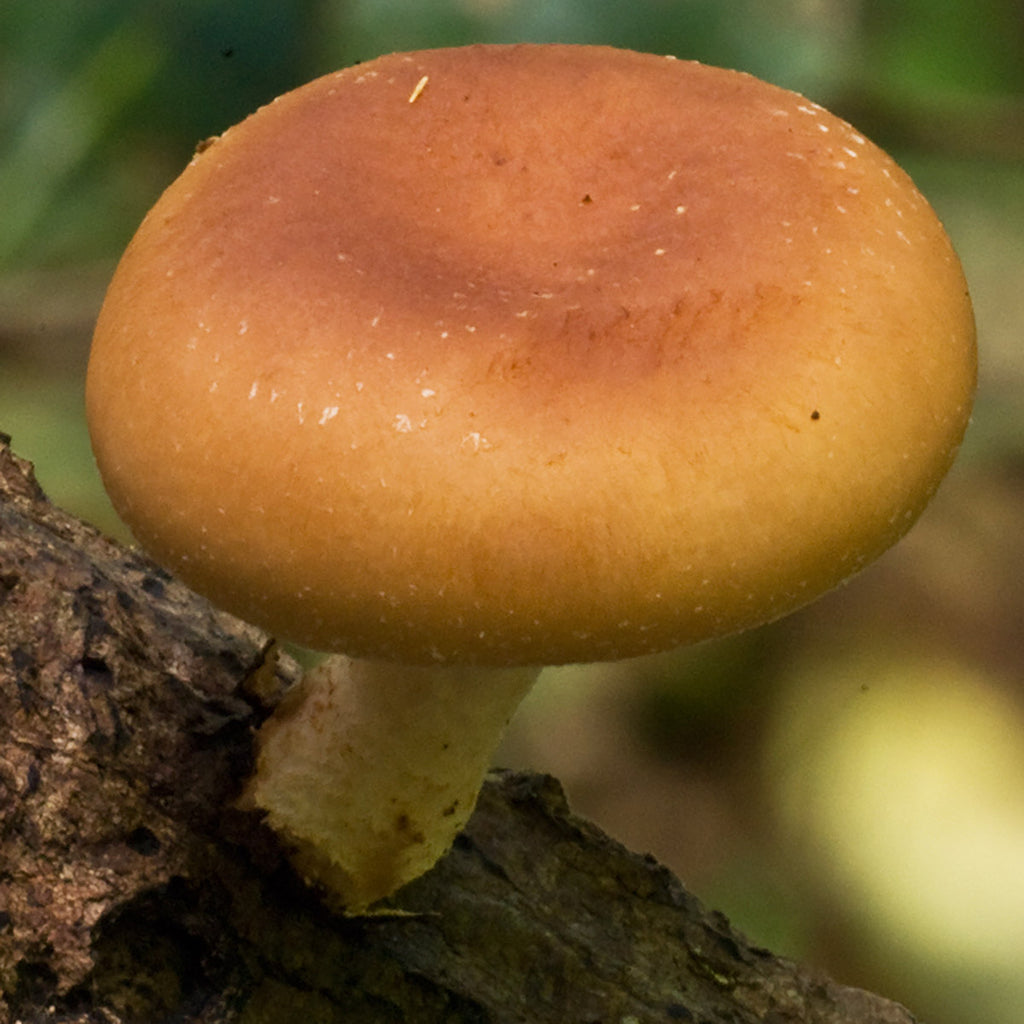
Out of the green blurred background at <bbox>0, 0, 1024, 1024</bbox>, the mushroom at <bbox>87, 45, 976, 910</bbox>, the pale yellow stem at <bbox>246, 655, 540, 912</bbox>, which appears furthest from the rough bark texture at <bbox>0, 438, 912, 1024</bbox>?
the green blurred background at <bbox>0, 0, 1024, 1024</bbox>

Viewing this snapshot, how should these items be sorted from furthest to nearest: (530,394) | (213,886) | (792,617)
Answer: (792,617)
(213,886)
(530,394)

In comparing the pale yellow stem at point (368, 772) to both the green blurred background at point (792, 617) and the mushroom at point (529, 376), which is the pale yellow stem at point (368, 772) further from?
the green blurred background at point (792, 617)

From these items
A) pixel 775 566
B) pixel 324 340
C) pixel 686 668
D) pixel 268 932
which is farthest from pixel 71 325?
pixel 775 566

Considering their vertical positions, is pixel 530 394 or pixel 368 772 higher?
pixel 530 394

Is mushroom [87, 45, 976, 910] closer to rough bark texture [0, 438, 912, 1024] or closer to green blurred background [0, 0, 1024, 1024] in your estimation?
rough bark texture [0, 438, 912, 1024]

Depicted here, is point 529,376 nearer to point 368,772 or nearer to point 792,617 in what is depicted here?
point 368,772

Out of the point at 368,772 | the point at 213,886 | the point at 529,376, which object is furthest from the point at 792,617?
the point at 529,376
